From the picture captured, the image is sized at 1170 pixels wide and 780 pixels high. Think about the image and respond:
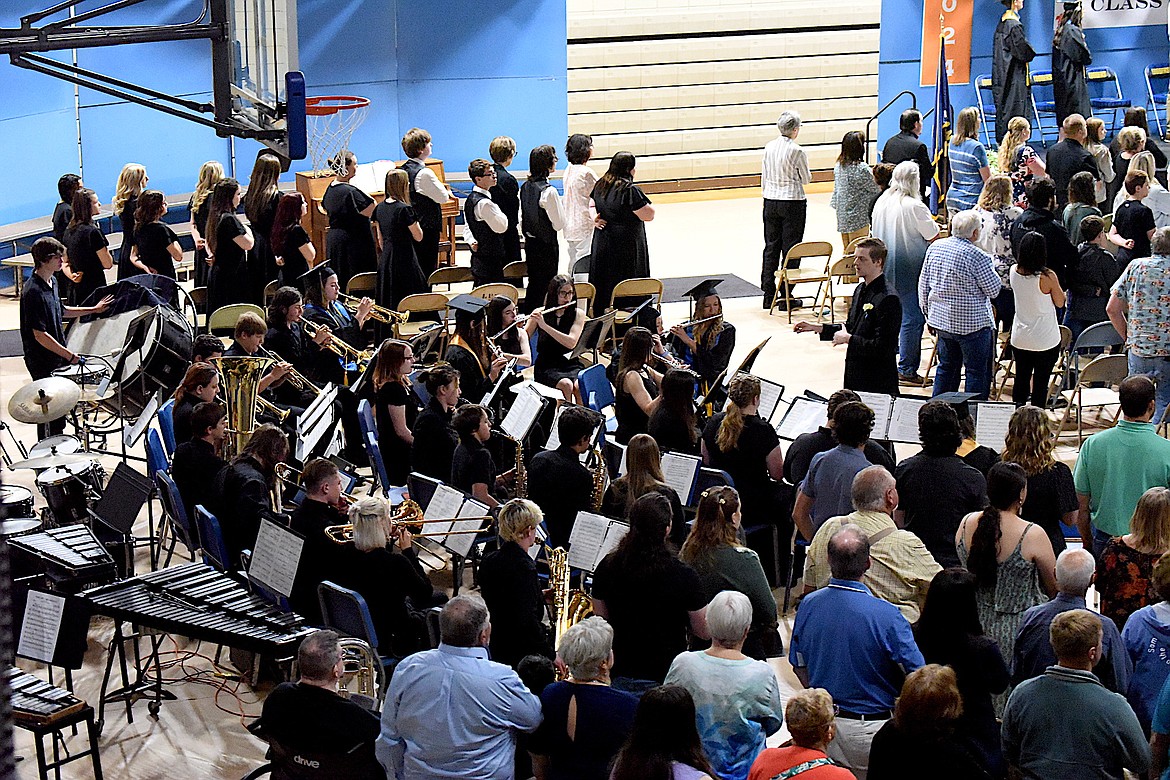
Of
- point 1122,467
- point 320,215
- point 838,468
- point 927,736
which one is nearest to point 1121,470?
point 1122,467

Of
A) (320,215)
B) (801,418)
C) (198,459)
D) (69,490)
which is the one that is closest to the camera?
(198,459)

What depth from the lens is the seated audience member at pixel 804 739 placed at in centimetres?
344

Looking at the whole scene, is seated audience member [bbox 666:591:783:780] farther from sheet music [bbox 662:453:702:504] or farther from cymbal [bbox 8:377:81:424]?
cymbal [bbox 8:377:81:424]

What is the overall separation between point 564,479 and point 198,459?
62.5 inches

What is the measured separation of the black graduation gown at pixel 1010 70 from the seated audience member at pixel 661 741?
1369 centimetres

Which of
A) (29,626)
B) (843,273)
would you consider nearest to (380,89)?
(843,273)

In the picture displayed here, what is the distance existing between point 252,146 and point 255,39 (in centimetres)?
804

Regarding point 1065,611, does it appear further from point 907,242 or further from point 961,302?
point 907,242

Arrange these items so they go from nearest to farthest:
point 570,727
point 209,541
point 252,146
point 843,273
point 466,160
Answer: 1. point 570,727
2. point 209,541
3. point 843,273
4. point 252,146
5. point 466,160

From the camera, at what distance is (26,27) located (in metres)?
6.29

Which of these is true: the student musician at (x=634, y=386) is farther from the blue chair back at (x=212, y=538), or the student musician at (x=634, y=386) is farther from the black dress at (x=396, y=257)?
the black dress at (x=396, y=257)

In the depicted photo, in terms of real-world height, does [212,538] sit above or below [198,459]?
below

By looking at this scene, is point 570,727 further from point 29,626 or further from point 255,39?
point 255,39

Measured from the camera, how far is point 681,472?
18.9ft
